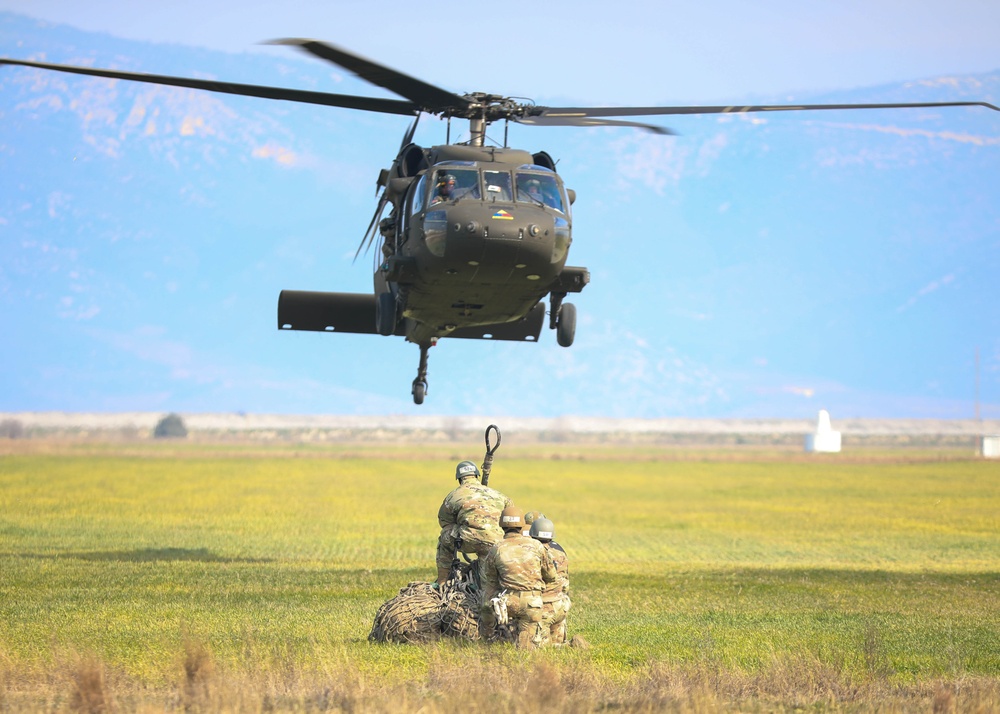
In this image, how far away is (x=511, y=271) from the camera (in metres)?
17.9

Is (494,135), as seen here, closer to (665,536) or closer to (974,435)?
(665,536)

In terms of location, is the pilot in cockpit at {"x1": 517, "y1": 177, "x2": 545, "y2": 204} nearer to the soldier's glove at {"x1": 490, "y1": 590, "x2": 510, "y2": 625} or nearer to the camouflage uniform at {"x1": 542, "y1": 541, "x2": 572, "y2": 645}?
the camouflage uniform at {"x1": 542, "y1": 541, "x2": 572, "y2": 645}

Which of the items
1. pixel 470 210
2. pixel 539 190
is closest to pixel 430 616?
pixel 470 210

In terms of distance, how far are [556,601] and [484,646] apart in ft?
2.81

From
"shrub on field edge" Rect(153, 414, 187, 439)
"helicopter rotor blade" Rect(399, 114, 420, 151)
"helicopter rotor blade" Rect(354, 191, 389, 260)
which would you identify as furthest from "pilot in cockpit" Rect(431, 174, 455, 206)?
"shrub on field edge" Rect(153, 414, 187, 439)

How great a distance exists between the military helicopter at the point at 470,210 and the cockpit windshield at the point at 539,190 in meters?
0.01

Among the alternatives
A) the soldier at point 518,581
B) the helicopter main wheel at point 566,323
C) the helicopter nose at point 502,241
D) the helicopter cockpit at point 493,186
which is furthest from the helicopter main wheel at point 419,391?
the soldier at point 518,581

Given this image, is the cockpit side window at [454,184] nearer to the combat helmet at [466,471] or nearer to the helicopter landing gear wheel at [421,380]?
the combat helmet at [466,471]

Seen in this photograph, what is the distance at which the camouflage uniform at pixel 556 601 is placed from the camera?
42.3ft

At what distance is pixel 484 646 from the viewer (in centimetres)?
1283

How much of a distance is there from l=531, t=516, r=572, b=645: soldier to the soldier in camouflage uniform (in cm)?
129

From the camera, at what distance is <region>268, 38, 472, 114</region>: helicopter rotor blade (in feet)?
49.3

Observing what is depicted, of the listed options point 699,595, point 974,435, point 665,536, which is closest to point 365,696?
point 699,595

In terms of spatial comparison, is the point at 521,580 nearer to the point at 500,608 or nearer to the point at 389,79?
the point at 500,608
